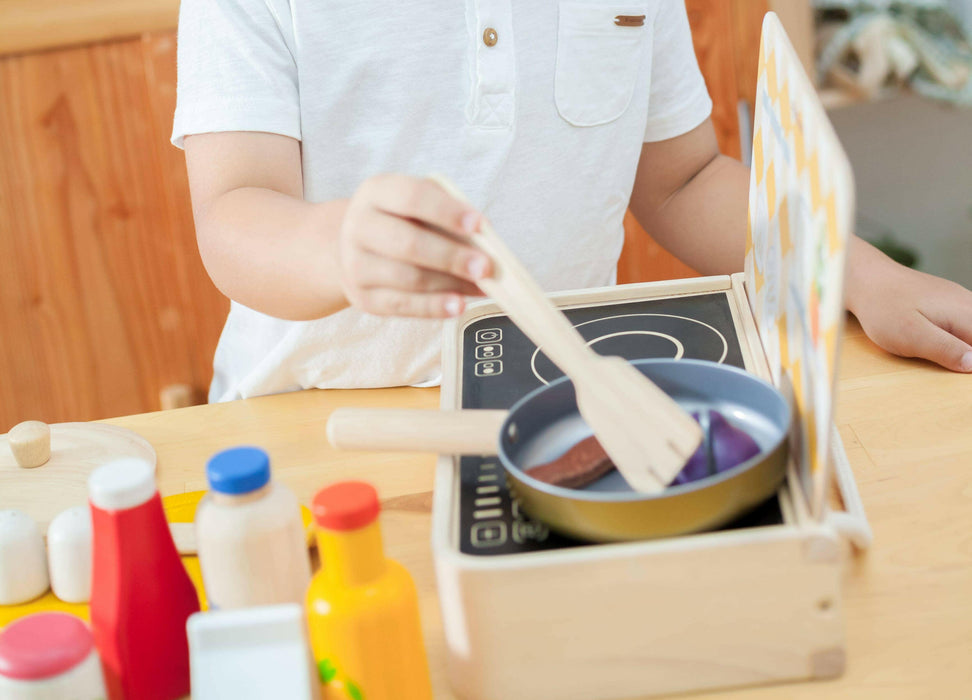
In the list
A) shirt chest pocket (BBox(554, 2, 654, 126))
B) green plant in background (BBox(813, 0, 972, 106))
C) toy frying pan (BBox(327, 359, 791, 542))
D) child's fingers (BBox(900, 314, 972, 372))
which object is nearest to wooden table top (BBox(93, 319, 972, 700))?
child's fingers (BBox(900, 314, 972, 372))

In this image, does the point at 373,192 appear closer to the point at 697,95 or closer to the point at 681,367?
the point at 681,367

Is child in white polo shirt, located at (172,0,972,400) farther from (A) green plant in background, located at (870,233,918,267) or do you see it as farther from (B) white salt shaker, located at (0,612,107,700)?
(A) green plant in background, located at (870,233,918,267)

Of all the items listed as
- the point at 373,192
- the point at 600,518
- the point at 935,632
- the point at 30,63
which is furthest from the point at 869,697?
the point at 30,63

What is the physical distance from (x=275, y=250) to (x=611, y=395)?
349 mm

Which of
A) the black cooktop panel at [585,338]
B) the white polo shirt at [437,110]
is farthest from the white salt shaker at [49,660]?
the white polo shirt at [437,110]

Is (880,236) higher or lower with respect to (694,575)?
lower

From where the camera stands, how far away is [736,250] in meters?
1.16

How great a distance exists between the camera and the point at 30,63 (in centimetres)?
164

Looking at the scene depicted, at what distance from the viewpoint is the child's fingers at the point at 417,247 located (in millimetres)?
573

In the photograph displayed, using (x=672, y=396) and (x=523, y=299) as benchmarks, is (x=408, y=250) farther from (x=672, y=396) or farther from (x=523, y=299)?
(x=672, y=396)

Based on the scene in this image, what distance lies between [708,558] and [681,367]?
17 centimetres

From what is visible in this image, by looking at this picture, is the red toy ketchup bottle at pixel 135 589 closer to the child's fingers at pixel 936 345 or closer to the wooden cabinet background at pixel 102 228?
the child's fingers at pixel 936 345

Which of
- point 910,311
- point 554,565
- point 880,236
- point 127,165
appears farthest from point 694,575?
point 880,236

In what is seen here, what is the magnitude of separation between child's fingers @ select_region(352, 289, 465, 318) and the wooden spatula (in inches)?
1.6
